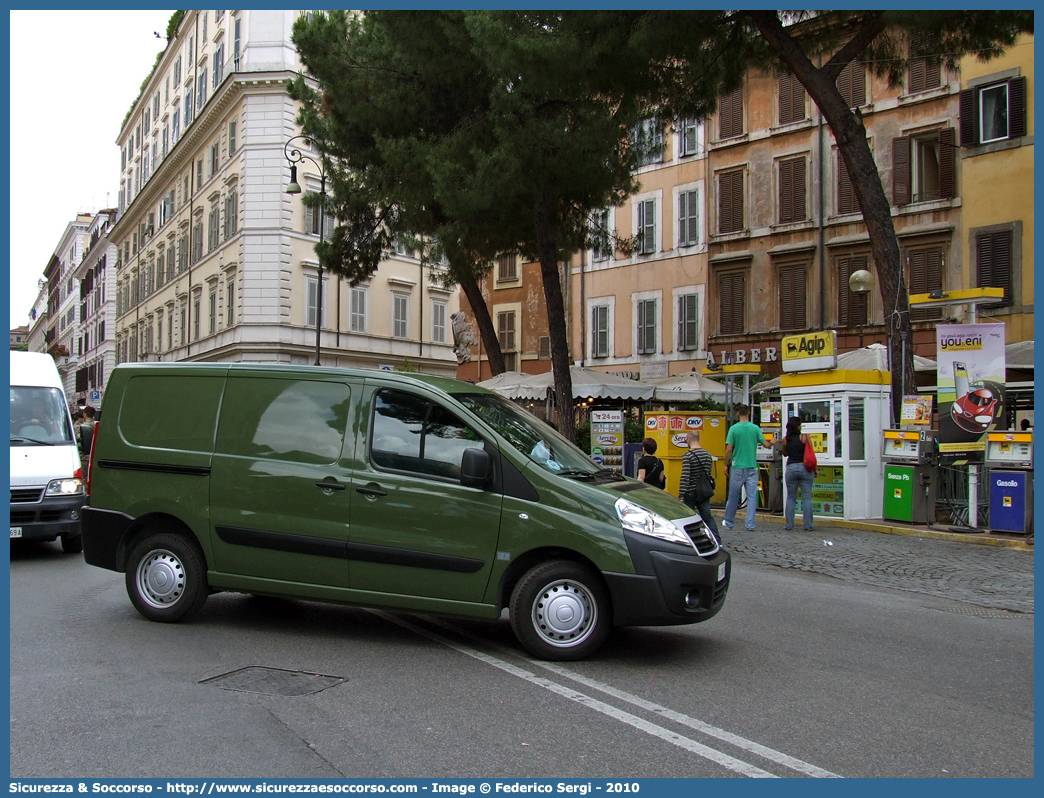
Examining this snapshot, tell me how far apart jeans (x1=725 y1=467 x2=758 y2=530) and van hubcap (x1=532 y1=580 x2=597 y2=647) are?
8734 mm

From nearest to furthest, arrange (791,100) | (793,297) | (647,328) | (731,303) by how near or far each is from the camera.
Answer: (793,297), (791,100), (731,303), (647,328)

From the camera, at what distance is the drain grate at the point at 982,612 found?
8.35 metres

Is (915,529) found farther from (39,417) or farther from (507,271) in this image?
(507,271)

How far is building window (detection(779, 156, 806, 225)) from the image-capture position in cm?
2822

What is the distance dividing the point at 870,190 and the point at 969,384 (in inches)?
145

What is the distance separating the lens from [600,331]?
111 feet

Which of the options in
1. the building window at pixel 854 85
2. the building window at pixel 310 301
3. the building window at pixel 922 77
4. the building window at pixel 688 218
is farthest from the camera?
the building window at pixel 310 301

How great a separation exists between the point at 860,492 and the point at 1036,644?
855 cm

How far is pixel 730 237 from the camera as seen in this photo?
2989cm

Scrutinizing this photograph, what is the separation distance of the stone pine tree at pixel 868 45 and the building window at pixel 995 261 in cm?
818

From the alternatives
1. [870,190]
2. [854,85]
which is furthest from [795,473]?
[854,85]

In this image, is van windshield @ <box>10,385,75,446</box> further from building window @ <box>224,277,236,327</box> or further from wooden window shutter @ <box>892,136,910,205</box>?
building window @ <box>224,277,236,327</box>

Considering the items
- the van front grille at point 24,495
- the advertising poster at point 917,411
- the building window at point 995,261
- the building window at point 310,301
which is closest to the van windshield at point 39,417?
the van front grille at point 24,495

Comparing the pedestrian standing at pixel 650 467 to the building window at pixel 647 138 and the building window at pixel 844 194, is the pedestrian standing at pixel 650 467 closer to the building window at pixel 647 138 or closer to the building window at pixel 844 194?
the building window at pixel 647 138
